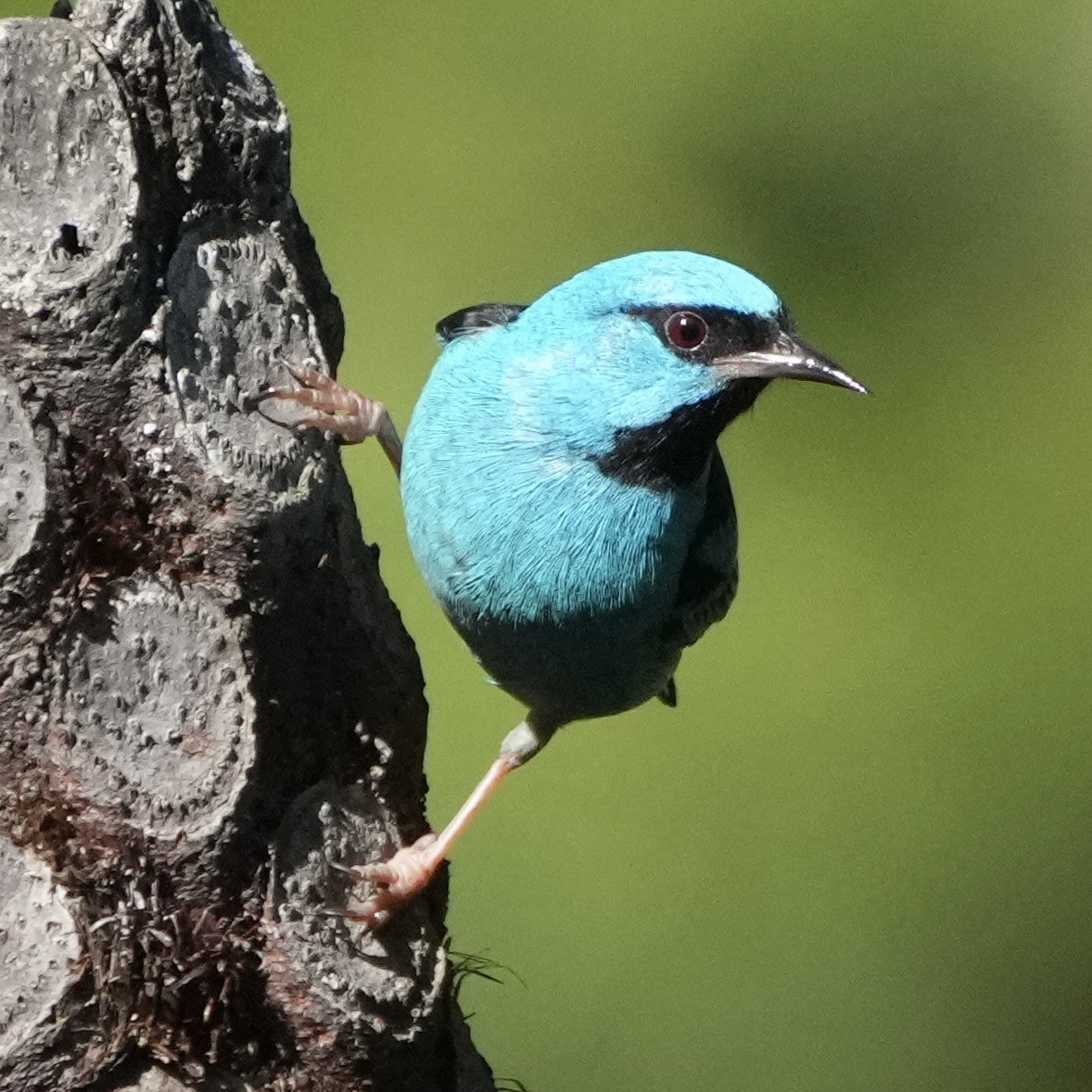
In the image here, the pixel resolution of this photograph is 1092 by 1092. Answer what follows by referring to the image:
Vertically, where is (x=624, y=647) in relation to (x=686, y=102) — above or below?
below

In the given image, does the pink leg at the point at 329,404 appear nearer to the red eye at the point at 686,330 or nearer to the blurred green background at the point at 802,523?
the red eye at the point at 686,330

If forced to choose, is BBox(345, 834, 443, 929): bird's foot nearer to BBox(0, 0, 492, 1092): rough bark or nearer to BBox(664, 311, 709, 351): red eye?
BBox(0, 0, 492, 1092): rough bark

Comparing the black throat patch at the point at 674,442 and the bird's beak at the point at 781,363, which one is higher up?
the bird's beak at the point at 781,363

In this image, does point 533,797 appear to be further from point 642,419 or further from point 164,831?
point 164,831

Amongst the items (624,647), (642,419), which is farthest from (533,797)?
(642,419)

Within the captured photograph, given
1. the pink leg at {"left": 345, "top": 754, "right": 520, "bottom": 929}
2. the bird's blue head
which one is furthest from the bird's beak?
the pink leg at {"left": 345, "top": 754, "right": 520, "bottom": 929}

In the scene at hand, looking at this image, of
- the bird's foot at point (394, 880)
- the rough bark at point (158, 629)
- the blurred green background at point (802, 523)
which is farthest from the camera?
the blurred green background at point (802, 523)

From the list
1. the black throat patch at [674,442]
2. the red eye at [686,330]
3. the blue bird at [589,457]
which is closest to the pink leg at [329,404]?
the blue bird at [589,457]
